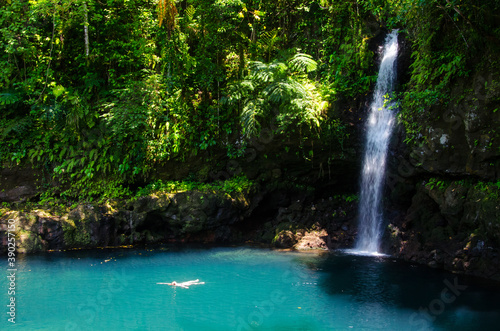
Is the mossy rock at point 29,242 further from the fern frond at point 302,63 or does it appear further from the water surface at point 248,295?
the fern frond at point 302,63

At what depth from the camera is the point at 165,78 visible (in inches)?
499

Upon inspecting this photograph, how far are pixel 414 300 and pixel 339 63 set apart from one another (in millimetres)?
7809

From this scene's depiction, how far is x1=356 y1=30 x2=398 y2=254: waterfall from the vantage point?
1078 centimetres

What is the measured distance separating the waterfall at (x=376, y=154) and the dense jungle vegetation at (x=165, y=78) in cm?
54

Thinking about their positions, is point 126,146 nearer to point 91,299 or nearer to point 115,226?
point 115,226

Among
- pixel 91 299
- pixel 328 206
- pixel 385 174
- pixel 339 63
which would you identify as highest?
pixel 339 63

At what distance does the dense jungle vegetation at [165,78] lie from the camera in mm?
11648

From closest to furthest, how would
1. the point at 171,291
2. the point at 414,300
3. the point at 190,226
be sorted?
1. the point at 414,300
2. the point at 171,291
3. the point at 190,226

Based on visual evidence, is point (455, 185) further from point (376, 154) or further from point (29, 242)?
point (29, 242)

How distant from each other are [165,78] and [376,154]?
7199 millimetres

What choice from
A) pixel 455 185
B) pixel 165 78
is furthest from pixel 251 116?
pixel 455 185

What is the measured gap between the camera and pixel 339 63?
39.8 ft

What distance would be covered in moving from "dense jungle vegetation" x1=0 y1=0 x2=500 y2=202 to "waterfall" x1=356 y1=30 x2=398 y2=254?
1.76ft

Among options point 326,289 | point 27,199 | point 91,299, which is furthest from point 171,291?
point 27,199
